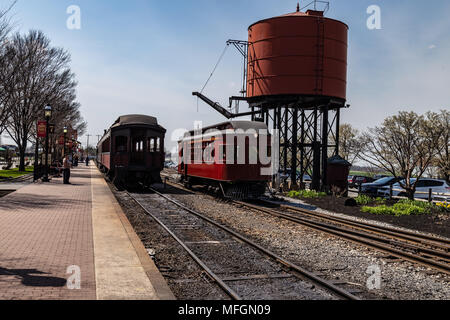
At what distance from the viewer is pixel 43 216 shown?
1198 cm

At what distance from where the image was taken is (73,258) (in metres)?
7.39

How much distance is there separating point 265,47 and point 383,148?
385 inches

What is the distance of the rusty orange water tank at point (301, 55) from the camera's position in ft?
86.1

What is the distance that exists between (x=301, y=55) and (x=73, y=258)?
21.9 meters

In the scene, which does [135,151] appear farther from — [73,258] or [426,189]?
[426,189]

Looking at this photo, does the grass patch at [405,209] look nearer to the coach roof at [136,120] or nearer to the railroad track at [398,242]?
the railroad track at [398,242]

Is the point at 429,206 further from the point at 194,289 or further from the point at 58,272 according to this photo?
the point at 58,272

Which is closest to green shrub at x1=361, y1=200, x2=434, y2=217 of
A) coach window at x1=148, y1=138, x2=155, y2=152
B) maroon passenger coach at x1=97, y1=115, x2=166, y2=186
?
maroon passenger coach at x1=97, y1=115, x2=166, y2=186

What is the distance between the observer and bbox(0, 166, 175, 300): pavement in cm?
560

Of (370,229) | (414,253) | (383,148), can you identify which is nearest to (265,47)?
(383,148)

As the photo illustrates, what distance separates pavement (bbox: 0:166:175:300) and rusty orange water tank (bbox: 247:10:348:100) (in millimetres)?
16751

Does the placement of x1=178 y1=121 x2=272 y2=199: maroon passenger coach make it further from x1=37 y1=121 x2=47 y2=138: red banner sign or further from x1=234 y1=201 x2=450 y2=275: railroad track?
x1=37 y1=121 x2=47 y2=138: red banner sign

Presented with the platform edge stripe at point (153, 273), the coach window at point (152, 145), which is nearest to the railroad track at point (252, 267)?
the platform edge stripe at point (153, 273)

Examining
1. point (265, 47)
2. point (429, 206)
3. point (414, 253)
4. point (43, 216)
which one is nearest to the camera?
point (414, 253)
